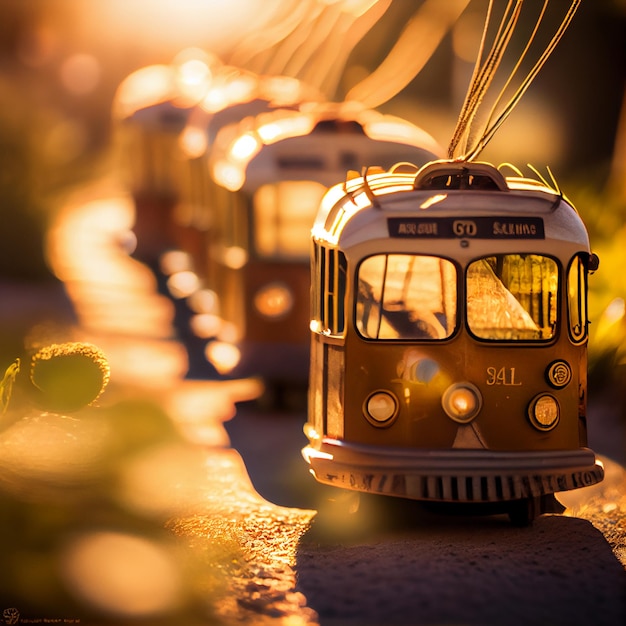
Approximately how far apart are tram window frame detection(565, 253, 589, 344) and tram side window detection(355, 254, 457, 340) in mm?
741

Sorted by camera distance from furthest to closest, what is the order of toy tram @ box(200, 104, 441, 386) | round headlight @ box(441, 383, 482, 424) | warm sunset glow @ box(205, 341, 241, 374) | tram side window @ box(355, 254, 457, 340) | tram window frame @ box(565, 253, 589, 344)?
warm sunset glow @ box(205, 341, 241, 374) < toy tram @ box(200, 104, 441, 386) < tram window frame @ box(565, 253, 589, 344) < tram side window @ box(355, 254, 457, 340) < round headlight @ box(441, 383, 482, 424)

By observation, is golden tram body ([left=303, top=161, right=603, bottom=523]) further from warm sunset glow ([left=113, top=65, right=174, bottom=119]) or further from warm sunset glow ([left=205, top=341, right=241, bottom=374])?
warm sunset glow ([left=113, top=65, right=174, bottom=119])

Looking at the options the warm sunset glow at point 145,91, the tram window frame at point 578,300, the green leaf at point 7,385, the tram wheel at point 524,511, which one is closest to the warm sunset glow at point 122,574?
the green leaf at point 7,385

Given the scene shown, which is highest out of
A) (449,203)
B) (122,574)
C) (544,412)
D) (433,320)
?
(449,203)

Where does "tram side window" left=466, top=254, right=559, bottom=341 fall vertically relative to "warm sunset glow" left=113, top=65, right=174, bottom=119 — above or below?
below

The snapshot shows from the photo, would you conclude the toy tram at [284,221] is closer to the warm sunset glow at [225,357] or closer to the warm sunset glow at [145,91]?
the warm sunset glow at [225,357]

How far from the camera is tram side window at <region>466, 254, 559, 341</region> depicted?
889 centimetres

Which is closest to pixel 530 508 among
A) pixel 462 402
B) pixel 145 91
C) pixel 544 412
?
pixel 544 412

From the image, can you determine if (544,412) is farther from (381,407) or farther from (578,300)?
(381,407)

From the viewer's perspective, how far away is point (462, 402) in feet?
28.8

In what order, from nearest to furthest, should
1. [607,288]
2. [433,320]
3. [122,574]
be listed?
[122,574], [433,320], [607,288]

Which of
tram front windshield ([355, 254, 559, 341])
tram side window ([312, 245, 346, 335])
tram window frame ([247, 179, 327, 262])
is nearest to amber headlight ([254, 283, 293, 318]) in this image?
tram window frame ([247, 179, 327, 262])

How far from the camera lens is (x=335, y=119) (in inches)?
539

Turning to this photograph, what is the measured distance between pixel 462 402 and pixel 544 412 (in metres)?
0.53
